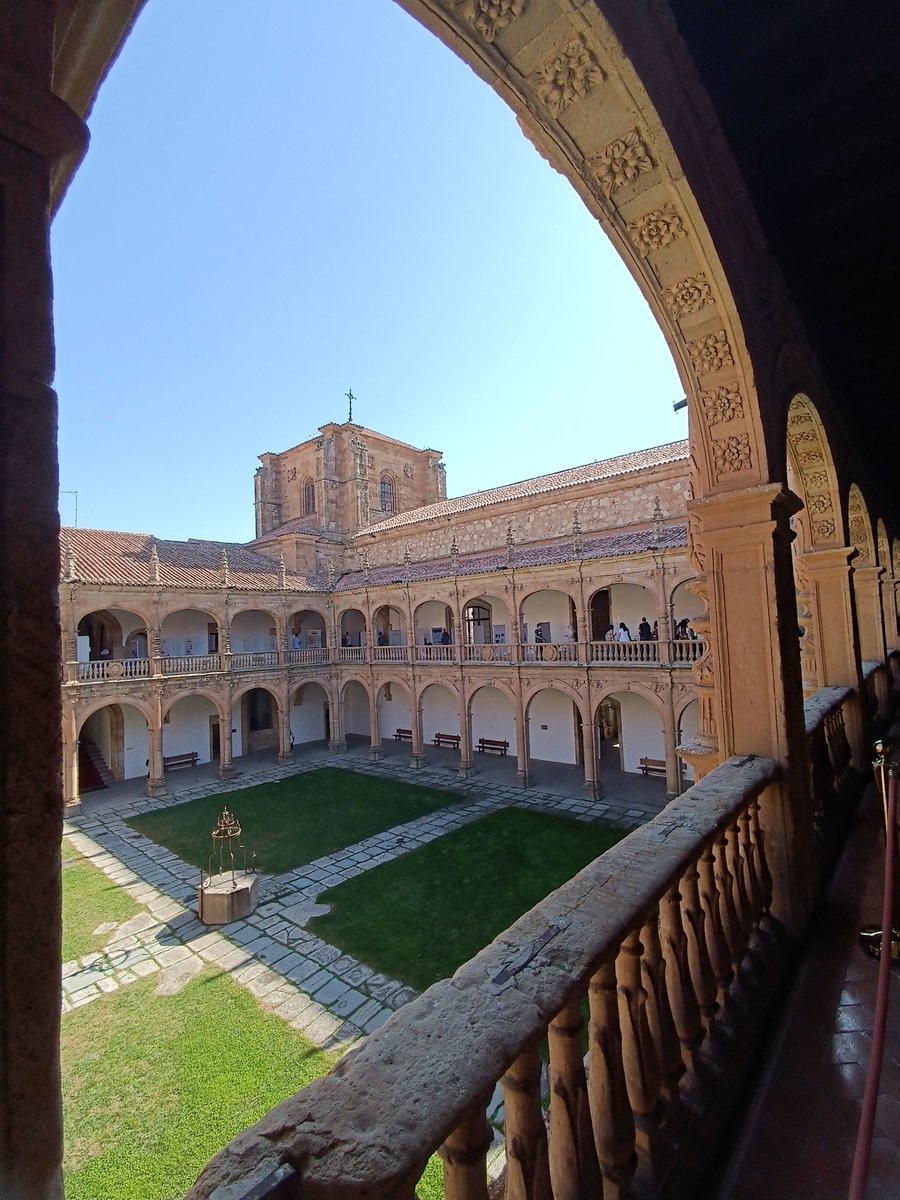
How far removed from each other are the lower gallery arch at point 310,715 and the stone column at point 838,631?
22.8 metres

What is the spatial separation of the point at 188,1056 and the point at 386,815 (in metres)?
9.32

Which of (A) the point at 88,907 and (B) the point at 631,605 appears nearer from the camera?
(A) the point at 88,907

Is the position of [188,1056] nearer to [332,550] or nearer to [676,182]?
[676,182]

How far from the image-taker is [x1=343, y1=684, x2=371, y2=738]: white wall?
94.6ft

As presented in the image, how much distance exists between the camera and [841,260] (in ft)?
14.6

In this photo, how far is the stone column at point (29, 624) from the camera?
0.82 meters

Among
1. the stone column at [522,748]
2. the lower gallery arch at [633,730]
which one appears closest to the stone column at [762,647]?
the lower gallery arch at [633,730]

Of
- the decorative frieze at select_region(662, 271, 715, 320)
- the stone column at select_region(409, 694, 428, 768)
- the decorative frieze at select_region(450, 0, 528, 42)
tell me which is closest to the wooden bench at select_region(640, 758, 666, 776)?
the stone column at select_region(409, 694, 428, 768)

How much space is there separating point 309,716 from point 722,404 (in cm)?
2621

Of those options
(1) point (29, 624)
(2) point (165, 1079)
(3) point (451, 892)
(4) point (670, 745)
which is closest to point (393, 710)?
(4) point (670, 745)

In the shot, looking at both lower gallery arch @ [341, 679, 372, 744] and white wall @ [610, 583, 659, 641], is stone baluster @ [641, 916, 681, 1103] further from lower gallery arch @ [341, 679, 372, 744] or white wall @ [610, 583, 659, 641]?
lower gallery arch @ [341, 679, 372, 744]

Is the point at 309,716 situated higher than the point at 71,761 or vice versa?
the point at 71,761

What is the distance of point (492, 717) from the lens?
23.6 metres

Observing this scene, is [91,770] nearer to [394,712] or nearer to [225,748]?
[225,748]
